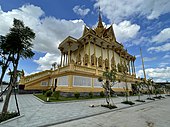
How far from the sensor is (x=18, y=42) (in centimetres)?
672

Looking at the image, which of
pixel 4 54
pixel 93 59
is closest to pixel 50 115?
pixel 4 54

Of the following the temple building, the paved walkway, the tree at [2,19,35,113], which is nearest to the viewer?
the paved walkway

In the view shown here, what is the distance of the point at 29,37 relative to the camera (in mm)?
7047

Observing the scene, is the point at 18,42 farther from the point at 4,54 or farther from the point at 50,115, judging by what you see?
the point at 50,115

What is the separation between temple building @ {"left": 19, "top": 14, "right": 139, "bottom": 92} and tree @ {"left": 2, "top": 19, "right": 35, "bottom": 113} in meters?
8.75

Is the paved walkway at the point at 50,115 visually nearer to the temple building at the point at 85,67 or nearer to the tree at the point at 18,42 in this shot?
the tree at the point at 18,42

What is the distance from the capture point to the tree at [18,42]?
6.59 meters

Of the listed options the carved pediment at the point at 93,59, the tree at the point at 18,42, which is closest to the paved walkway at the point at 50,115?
the tree at the point at 18,42

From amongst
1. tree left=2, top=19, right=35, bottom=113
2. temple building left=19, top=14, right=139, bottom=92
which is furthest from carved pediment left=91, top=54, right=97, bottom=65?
tree left=2, top=19, right=35, bottom=113

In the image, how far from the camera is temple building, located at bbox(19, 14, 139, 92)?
1612cm

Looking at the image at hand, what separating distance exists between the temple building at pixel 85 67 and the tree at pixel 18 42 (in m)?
8.75

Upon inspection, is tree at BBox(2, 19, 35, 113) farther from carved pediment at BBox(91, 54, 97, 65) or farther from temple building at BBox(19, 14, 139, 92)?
carved pediment at BBox(91, 54, 97, 65)

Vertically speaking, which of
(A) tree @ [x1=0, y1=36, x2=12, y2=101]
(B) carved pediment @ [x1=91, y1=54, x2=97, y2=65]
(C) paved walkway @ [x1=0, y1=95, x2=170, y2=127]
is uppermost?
(B) carved pediment @ [x1=91, y1=54, x2=97, y2=65]

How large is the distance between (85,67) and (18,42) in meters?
11.4
